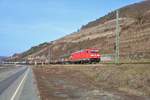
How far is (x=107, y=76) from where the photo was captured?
3747 centimetres

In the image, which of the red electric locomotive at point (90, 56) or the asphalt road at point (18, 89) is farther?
the red electric locomotive at point (90, 56)

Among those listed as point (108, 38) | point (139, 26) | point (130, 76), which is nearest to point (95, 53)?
point (130, 76)

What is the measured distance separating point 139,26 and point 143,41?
26003mm

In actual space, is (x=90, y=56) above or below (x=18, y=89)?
above

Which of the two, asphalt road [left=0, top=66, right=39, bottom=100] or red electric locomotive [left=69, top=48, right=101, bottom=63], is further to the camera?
red electric locomotive [left=69, top=48, right=101, bottom=63]

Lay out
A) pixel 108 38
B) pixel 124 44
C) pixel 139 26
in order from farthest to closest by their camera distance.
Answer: pixel 108 38, pixel 139 26, pixel 124 44

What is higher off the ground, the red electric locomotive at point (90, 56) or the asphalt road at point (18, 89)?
the red electric locomotive at point (90, 56)

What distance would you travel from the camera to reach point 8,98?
84.3ft

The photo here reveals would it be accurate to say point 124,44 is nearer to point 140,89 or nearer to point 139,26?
point 139,26

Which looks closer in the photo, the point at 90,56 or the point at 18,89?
the point at 18,89

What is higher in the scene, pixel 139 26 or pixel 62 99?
pixel 139 26

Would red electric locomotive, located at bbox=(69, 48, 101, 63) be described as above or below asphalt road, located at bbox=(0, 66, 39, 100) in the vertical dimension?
above

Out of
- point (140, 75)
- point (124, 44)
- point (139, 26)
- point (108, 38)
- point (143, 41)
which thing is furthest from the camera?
point (108, 38)

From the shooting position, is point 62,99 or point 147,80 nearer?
point 62,99
